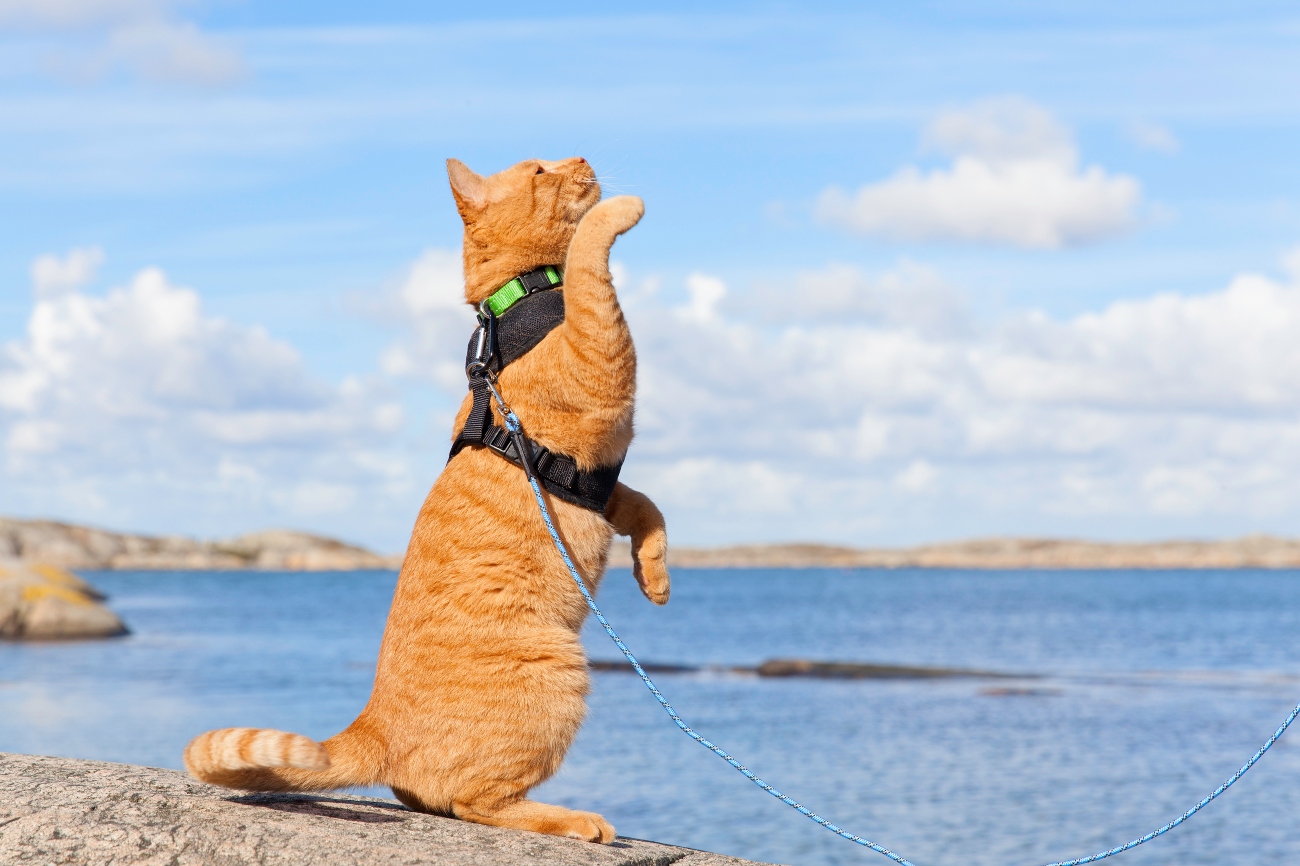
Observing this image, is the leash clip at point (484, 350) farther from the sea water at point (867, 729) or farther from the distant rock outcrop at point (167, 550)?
the distant rock outcrop at point (167, 550)

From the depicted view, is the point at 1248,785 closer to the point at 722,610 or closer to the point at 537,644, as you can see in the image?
the point at 537,644

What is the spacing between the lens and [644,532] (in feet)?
14.7

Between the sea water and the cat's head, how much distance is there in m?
1.68

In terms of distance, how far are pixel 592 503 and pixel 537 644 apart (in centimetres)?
57

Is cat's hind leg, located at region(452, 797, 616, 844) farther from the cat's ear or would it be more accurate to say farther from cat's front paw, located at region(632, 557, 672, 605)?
the cat's ear

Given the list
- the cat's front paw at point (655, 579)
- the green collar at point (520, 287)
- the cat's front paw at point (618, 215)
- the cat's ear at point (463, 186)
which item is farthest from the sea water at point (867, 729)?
the cat's ear at point (463, 186)

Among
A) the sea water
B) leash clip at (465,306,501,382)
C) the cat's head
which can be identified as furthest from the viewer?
the sea water

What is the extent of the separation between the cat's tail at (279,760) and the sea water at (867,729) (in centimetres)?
88

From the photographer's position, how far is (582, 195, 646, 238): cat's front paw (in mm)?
4109

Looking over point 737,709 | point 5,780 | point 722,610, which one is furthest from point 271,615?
point 5,780

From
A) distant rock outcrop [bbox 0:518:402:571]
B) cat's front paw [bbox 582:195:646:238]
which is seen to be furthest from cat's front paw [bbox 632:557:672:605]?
distant rock outcrop [bbox 0:518:402:571]

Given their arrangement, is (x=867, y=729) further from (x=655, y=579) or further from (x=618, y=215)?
(x=618, y=215)

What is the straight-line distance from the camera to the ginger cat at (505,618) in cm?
400

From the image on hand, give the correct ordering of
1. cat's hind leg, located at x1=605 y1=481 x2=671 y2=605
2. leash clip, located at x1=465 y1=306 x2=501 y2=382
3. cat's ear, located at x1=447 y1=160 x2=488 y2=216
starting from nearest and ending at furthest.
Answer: leash clip, located at x1=465 y1=306 x2=501 y2=382 → cat's hind leg, located at x1=605 y1=481 x2=671 y2=605 → cat's ear, located at x1=447 y1=160 x2=488 y2=216
